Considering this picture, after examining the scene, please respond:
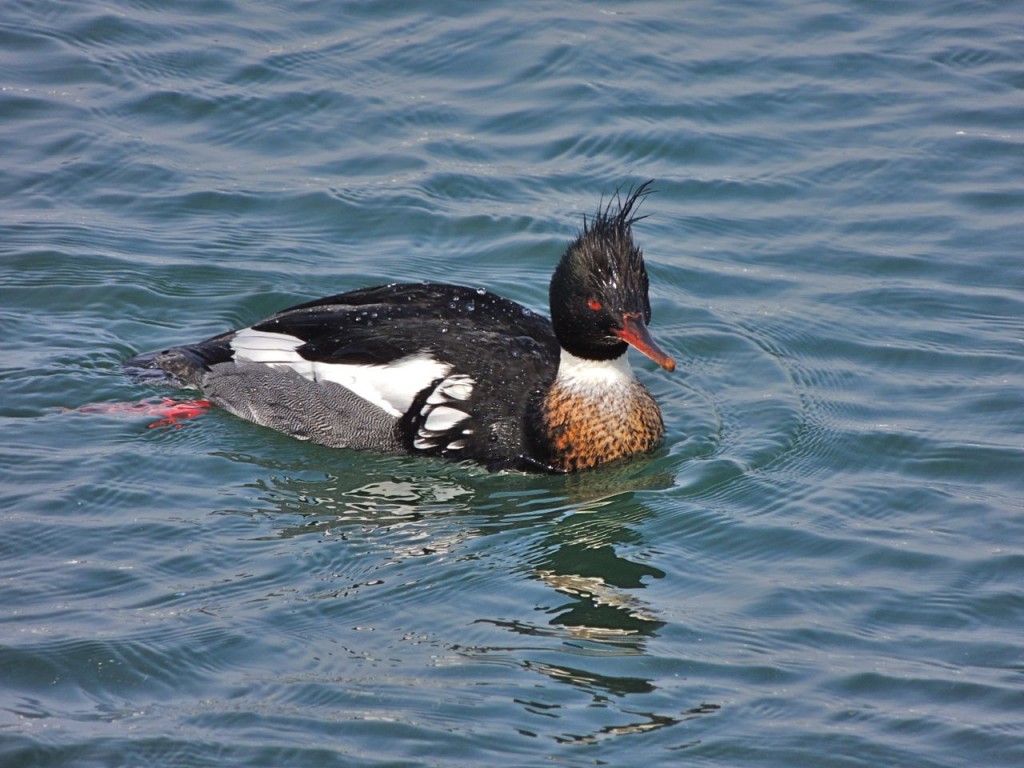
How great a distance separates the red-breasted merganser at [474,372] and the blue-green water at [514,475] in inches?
9.6

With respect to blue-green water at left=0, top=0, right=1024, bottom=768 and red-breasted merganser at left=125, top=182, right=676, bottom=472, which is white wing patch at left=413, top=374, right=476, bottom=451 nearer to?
red-breasted merganser at left=125, top=182, right=676, bottom=472

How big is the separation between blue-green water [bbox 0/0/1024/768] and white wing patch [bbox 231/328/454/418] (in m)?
0.46

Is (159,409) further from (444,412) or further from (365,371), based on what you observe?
(444,412)

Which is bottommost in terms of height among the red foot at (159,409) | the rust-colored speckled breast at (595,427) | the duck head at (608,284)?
the red foot at (159,409)

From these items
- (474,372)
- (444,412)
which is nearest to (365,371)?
(444,412)

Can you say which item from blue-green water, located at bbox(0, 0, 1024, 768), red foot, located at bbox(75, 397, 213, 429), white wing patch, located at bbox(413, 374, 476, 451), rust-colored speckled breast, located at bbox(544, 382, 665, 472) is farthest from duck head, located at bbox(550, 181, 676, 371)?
red foot, located at bbox(75, 397, 213, 429)

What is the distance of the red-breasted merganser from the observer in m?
8.95

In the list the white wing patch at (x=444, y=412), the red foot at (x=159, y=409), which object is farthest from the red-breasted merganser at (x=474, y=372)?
the red foot at (x=159, y=409)

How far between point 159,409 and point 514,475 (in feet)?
7.83

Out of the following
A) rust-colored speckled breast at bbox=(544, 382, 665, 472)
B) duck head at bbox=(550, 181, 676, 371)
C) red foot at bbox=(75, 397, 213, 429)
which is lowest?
red foot at bbox=(75, 397, 213, 429)

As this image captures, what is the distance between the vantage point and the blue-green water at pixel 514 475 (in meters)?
6.64

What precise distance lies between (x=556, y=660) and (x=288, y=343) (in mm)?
3549

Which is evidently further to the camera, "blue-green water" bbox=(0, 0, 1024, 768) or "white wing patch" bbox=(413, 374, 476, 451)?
"white wing patch" bbox=(413, 374, 476, 451)

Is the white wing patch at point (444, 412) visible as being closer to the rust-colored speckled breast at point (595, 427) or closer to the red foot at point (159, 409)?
the rust-colored speckled breast at point (595, 427)
